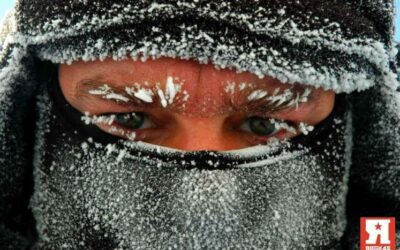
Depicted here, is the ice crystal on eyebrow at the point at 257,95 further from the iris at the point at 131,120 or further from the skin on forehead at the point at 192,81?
the iris at the point at 131,120

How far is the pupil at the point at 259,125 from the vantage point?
2.00 m

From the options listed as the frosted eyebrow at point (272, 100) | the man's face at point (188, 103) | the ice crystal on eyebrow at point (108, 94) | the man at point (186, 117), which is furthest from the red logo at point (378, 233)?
the ice crystal on eyebrow at point (108, 94)

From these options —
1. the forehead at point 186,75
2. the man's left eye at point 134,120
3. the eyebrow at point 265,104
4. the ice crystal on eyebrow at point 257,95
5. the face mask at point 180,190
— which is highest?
the forehead at point 186,75

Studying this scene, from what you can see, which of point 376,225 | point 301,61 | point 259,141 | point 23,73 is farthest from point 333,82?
point 23,73

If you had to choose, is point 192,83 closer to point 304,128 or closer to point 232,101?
point 232,101

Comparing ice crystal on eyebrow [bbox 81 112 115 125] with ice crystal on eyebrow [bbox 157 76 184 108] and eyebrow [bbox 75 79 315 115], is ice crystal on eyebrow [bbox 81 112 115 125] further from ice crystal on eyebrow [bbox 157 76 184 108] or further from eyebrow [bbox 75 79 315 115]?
ice crystal on eyebrow [bbox 157 76 184 108]

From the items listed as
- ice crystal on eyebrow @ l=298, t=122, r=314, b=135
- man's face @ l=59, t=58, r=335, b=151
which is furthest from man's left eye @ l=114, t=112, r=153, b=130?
ice crystal on eyebrow @ l=298, t=122, r=314, b=135

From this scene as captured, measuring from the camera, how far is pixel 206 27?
1.79m

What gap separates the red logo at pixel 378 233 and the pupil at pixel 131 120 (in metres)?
0.80

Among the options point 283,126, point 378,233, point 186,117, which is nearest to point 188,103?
point 186,117

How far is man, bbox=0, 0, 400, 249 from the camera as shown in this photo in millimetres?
1809

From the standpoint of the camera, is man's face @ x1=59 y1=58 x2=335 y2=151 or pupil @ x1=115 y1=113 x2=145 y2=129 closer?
man's face @ x1=59 y1=58 x2=335 y2=151

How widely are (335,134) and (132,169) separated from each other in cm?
59

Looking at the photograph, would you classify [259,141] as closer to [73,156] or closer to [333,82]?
[333,82]
